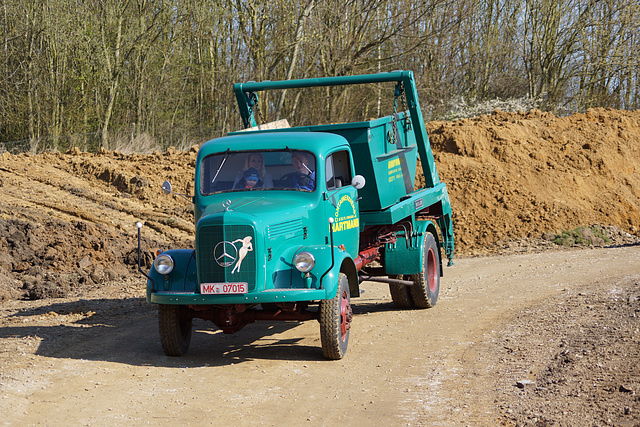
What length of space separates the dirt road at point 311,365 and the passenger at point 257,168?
6.68ft

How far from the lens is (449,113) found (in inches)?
1197

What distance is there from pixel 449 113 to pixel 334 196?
21978 millimetres

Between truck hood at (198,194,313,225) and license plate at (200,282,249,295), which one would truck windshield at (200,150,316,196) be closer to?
truck hood at (198,194,313,225)

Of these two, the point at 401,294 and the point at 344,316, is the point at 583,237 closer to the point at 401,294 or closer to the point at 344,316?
the point at 401,294

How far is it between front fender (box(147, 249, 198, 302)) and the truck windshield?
3.09 feet

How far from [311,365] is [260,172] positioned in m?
2.38

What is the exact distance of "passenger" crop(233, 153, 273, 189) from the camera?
909 centimetres

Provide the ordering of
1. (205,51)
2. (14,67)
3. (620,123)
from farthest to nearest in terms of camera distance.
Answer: (205,51), (14,67), (620,123)

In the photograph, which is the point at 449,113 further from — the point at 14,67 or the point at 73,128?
the point at 14,67

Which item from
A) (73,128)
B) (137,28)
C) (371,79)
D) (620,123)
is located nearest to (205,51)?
(137,28)

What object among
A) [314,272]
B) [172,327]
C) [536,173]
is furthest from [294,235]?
[536,173]

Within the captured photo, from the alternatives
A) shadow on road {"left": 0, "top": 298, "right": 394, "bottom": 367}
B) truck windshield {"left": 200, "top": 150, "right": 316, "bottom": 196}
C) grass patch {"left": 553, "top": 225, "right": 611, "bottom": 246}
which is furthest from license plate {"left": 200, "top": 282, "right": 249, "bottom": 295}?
grass patch {"left": 553, "top": 225, "right": 611, "bottom": 246}

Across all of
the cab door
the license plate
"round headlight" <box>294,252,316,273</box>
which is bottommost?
the license plate

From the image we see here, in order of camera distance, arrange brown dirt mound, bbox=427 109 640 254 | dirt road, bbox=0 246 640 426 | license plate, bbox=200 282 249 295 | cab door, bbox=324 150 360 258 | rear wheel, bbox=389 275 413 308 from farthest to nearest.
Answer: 1. brown dirt mound, bbox=427 109 640 254
2. rear wheel, bbox=389 275 413 308
3. cab door, bbox=324 150 360 258
4. license plate, bbox=200 282 249 295
5. dirt road, bbox=0 246 640 426
